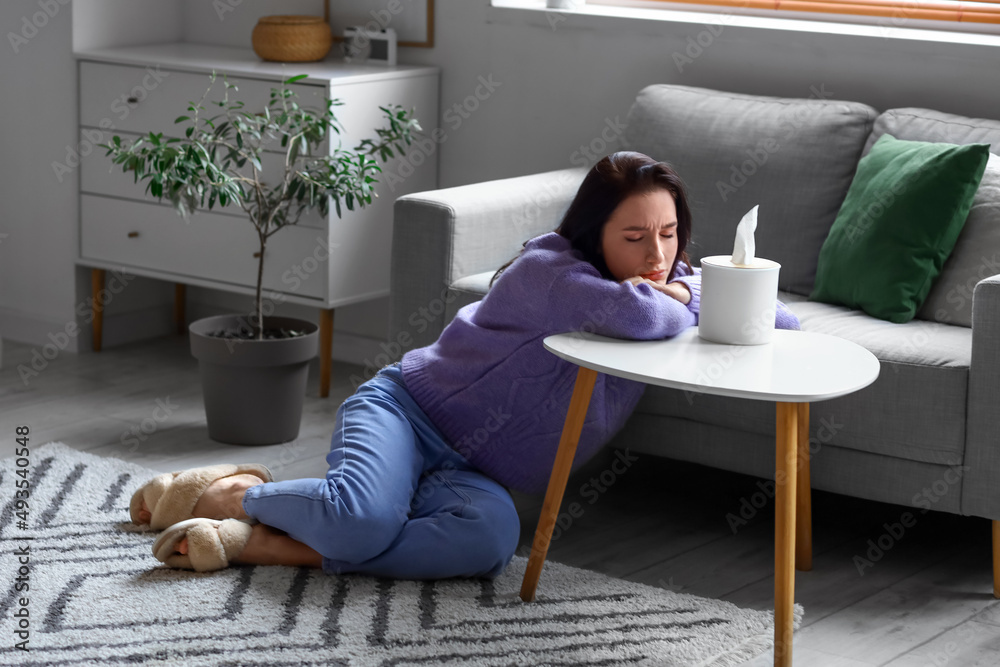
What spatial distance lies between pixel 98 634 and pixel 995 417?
4.65 ft

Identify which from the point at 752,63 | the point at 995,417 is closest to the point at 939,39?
the point at 752,63

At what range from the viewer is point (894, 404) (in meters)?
2.04

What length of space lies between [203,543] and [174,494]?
0.19m

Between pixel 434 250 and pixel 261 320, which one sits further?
pixel 261 320

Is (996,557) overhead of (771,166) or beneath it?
beneath

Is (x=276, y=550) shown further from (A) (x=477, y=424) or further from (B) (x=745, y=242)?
(B) (x=745, y=242)

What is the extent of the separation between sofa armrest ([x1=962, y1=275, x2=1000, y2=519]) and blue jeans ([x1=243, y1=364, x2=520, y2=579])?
2.46 ft

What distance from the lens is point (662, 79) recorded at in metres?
3.02

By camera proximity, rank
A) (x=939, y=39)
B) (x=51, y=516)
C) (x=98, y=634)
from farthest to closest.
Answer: (x=939, y=39) < (x=51, y=516) < (x=98, y=634)

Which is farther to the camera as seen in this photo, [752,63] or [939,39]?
[752,63]

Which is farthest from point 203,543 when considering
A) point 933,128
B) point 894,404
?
point 933,128

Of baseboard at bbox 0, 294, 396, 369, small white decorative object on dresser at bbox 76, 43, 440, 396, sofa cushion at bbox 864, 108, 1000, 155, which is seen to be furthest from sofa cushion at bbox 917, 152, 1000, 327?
baseboard at bbox 0, 294, 396, 369

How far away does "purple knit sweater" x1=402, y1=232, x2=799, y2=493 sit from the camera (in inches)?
72.8

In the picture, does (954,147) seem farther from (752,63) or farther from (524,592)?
(524,592)
